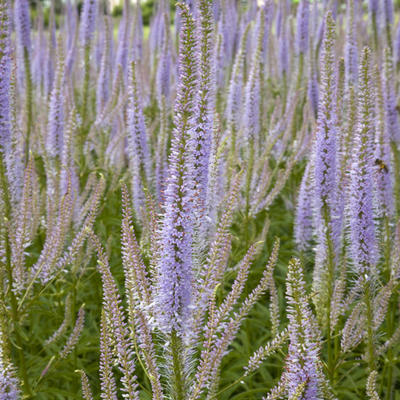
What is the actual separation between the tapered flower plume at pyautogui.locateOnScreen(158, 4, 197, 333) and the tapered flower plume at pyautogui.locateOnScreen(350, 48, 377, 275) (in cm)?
126

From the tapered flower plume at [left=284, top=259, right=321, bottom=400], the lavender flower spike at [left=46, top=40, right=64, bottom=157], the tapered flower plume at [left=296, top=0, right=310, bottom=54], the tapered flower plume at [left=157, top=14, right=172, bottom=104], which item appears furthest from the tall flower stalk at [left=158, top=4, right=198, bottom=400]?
the tapered flower plume at [left=296, top=0, right=310, bottom=54]

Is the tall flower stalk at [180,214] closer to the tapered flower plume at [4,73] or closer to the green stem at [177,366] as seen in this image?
the green stem at [177,366]

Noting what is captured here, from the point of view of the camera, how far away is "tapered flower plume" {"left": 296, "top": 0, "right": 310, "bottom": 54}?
7.24 m

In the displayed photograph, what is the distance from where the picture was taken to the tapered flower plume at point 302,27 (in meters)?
7.24

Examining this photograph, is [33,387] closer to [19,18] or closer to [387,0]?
[19,18]

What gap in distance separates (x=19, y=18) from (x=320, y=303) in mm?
5027

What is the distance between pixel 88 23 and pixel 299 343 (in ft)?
18.4

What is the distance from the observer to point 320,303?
3459mm

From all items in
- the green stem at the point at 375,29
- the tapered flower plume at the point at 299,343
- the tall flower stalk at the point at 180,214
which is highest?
the green stem at the point at 375,29

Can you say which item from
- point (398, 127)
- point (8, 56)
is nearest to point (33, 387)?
point (8, 56)

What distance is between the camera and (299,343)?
1723 mm

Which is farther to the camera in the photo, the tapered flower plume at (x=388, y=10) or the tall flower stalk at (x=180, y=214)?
the tapered flower plume at (x=388, y=10)

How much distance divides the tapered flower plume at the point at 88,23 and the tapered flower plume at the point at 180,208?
5.00 m

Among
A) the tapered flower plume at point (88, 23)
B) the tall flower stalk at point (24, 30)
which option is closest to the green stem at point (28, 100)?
the tall flower stalk at point (24, 30)
